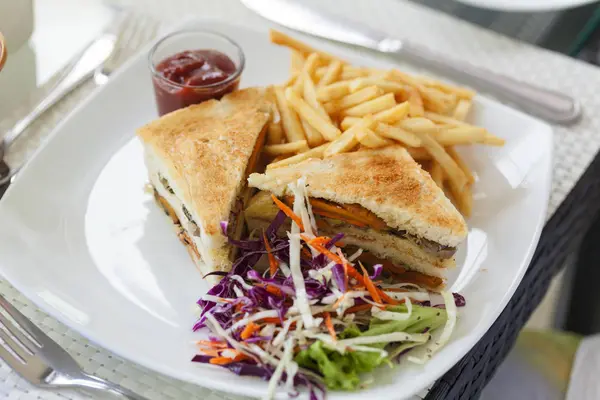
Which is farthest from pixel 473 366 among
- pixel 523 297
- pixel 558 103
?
pixel 558 103

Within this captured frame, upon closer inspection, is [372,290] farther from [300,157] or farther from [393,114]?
[393,114]

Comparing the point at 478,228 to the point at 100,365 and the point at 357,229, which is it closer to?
the point at 357,229

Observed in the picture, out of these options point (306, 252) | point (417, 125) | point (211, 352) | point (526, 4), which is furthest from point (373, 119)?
point (526, 4)

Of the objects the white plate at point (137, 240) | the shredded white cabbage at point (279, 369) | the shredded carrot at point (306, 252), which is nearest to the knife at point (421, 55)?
the white plate at point (137, 240)

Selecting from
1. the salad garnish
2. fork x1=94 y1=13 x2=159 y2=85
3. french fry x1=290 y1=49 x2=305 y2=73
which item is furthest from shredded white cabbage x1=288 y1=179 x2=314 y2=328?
fork x1=94 y1=13 x2=159 y2=85

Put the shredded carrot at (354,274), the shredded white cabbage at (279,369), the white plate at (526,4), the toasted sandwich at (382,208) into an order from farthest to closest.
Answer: the white plate at (526,4)
the toasted sandwich at (382,208)
the shredded carrot at (354,274)
the shredded white cabbage at (279,369)

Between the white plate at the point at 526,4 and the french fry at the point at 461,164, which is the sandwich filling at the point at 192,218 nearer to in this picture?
the french fry at the point at 461,164
